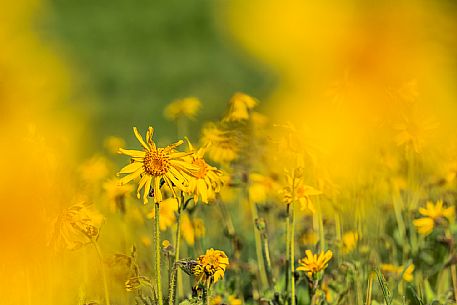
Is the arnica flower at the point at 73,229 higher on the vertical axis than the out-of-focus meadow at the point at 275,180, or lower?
lower

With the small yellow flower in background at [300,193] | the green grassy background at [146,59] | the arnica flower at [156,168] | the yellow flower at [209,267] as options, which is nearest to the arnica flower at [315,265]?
the small yellow flower in background at [300,193]

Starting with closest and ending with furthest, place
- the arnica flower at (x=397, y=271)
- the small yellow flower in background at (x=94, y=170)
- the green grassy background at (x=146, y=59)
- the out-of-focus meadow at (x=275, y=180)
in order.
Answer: the out-of-focus meadow at (x=275, y=180)
the arnica flower at (x=397, y=271)
the small yellow flower in background at (x=94, y=170)
the green grassy background at (x=146, y=59)

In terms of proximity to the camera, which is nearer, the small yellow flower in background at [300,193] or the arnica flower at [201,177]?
the arnica flower at [201,177]

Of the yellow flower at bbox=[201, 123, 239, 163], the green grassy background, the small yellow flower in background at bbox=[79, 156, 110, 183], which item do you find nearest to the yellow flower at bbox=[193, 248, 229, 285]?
the yellow flower at bbox=[201, 123, 239, 163]

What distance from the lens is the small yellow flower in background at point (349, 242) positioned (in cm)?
246

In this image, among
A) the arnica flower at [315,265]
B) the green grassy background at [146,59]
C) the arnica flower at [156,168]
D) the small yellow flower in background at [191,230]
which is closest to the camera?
the arnica flower at [156,168]

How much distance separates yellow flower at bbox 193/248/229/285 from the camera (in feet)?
5.91

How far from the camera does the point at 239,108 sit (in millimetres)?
2436

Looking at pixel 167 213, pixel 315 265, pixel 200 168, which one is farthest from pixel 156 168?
pixel 167 213

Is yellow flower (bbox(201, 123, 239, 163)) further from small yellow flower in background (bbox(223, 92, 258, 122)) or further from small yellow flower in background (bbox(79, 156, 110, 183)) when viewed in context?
small yellow flower in background (bbox(79, 156, 110, 183))

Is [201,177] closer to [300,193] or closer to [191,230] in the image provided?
[300,193]

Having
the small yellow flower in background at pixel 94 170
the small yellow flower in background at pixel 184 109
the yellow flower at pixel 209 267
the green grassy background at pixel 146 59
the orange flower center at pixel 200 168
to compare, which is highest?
the green grassy background at pixel 146 59

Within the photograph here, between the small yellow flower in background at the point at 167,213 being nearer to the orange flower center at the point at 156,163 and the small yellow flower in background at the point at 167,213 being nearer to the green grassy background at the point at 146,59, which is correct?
the orange flower center at the point at 156,163

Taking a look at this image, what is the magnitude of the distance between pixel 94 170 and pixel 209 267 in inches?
48.2
